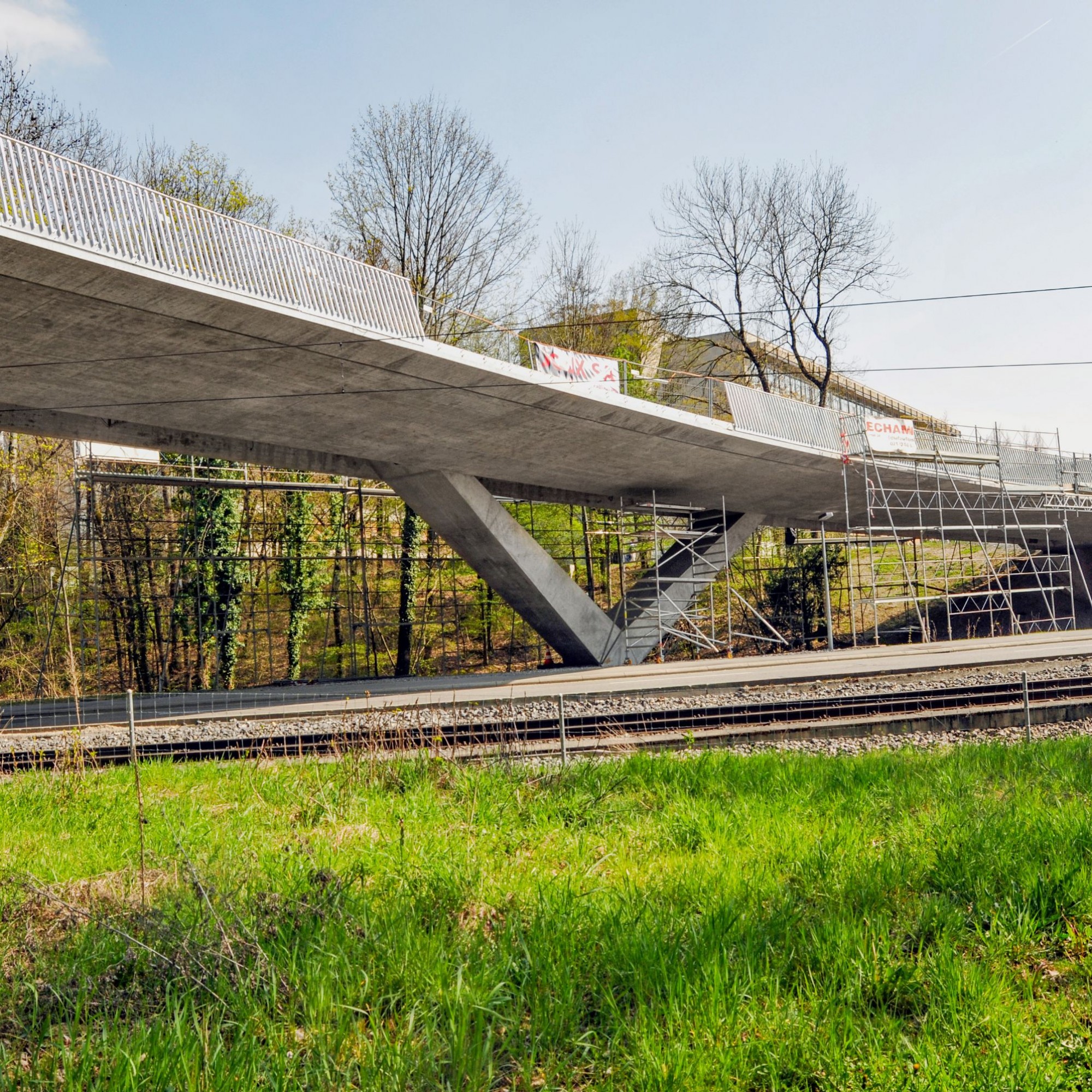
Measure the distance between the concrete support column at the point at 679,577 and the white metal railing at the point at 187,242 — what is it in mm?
12552

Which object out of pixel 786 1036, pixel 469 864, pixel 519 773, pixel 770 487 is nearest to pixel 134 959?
pixel 469 864

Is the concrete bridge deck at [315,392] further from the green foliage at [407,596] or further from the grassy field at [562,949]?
the grassy field at [562,949]

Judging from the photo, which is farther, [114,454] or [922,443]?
[922,443]

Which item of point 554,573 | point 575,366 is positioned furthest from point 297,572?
point 575,366

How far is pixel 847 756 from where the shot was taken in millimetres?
9500

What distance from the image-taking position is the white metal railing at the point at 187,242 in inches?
435

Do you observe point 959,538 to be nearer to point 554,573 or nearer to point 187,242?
point 554,573

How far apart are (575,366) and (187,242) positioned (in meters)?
7.72

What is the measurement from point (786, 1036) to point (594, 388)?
15646mm

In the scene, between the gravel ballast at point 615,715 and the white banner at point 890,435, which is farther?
the white banner at point 890,435

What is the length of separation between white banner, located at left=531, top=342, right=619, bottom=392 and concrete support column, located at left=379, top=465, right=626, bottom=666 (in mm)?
4657

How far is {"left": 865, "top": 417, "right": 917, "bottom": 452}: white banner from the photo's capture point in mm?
25844

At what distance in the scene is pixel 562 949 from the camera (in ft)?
13.3

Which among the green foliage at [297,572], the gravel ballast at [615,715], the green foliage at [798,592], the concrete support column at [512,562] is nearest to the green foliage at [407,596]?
the green foliage at [297,572]
